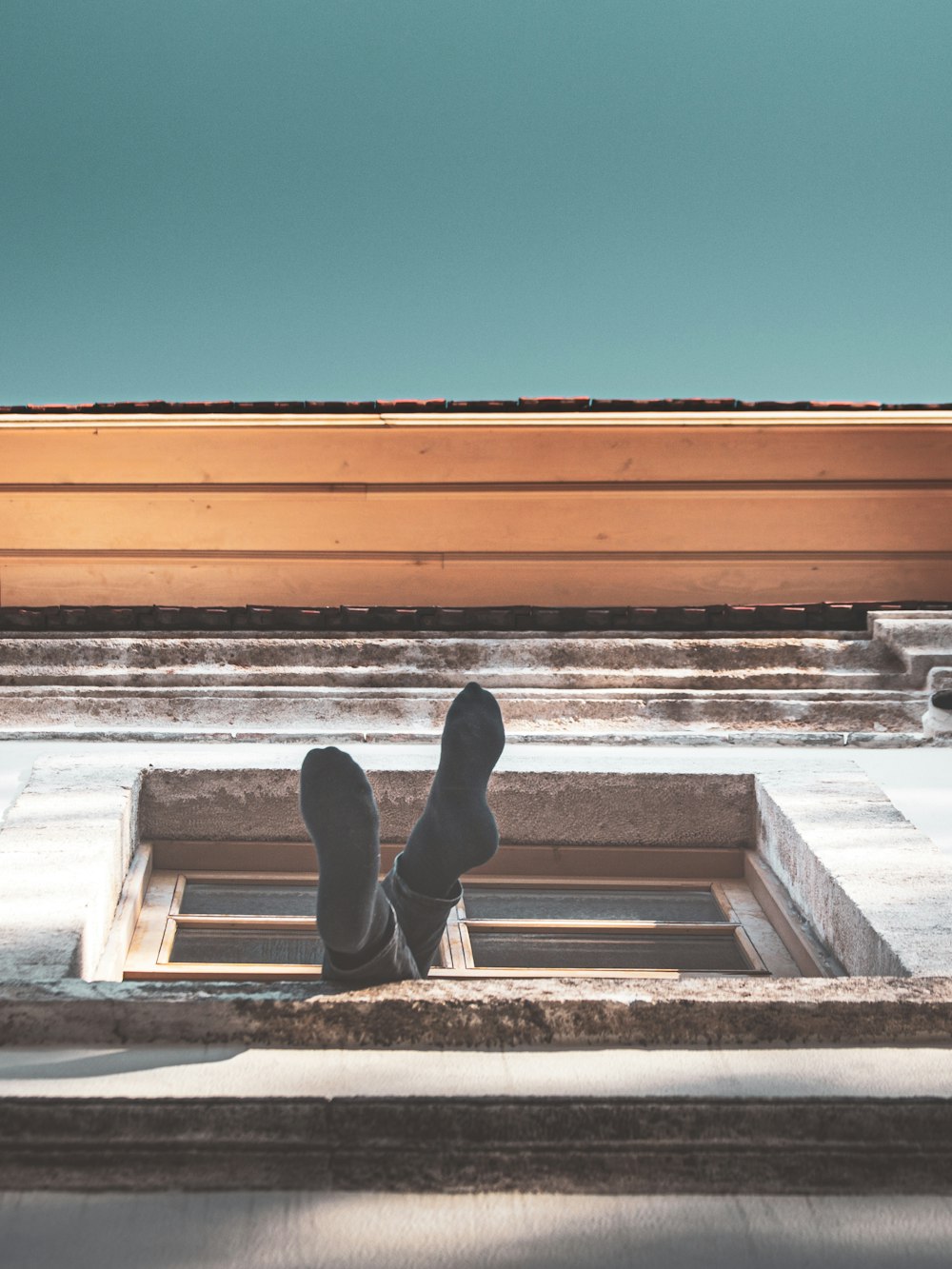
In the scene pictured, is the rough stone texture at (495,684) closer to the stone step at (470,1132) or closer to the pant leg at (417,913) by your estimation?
the pant leg at (417,913)

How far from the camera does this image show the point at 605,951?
7.98ft

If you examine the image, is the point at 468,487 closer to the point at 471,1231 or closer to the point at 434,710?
the point at 434,710

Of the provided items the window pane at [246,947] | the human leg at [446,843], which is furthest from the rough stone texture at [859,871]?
the window pane at [246,947]

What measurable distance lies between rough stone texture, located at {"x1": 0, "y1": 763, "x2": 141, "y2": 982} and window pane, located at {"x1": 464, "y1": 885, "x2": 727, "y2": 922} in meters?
0.91

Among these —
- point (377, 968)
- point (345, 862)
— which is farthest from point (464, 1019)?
point (345, 862)

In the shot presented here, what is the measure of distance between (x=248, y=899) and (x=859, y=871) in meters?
1.52

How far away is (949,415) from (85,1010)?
410cm

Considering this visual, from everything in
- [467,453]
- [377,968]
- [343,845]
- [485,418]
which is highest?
[485,418]

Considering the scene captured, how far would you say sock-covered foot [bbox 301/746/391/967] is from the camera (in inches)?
60.4

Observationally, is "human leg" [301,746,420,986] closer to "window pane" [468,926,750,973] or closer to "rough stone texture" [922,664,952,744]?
"window pane" [468,926,750,973]

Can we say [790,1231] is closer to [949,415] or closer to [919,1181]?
[919,1181]

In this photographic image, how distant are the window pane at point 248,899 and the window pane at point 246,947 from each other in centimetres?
11

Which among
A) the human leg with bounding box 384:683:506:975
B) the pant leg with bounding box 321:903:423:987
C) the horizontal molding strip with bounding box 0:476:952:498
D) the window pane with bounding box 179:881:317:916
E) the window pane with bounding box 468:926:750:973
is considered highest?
the horizontal molding strip with bounding box 0:476:952:498

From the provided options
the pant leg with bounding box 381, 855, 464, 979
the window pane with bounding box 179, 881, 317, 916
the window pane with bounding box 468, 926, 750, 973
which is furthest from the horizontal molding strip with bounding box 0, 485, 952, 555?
the pant leg with bounding box 381, 855, 464, 979
